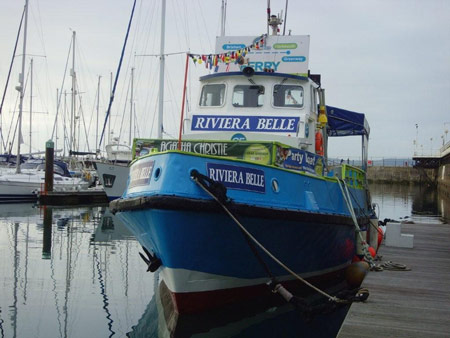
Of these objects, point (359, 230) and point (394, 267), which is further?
point (359, 230)

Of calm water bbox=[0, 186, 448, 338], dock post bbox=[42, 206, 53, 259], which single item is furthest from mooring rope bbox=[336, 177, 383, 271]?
dock post bbox=[42, 206, 53, 259]

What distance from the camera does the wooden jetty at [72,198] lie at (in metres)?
27.6

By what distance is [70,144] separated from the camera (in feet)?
148

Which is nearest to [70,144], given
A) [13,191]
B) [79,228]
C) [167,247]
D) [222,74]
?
[13,191]

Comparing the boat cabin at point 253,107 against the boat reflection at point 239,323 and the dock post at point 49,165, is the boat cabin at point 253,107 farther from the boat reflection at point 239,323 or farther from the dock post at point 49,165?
the dock post at point 49,165

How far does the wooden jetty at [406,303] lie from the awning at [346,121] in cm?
405

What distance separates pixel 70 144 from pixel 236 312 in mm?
39108

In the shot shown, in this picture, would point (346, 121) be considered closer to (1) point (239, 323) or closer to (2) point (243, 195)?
(2) point (243, 195)

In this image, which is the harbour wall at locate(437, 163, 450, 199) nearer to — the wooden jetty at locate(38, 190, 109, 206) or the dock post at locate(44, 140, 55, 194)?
the wooden jetty at locate(38, 190, 109, 206)

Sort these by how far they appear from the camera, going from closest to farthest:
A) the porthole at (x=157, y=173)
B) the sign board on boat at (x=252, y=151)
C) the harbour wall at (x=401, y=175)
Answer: the porthole at (x=157, y=173) < the sign board on boat at (x=252, y=151) < the harbour wall at (x=401, y=175)

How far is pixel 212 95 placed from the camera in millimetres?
10664

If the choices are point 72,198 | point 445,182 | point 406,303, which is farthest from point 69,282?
point 445,182

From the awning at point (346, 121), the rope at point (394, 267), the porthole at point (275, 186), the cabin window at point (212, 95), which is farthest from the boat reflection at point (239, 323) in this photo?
the awning at point (346, 121)

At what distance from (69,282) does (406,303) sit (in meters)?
6.39
